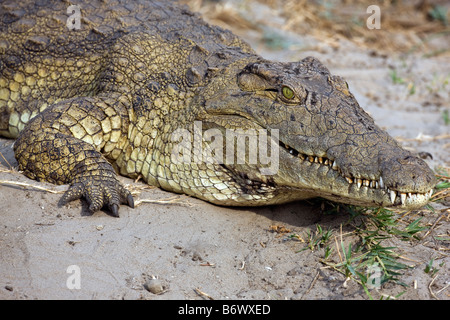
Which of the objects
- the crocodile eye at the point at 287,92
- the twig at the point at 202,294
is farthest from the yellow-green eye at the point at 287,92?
the twig at the point at 202,294

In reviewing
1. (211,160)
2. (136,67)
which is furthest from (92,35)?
(211,160)

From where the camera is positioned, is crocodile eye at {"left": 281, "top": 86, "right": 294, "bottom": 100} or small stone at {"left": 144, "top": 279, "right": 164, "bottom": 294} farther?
crocodile eye at {"left": 281, "top": 86, "right": 294, "bottom": 100}

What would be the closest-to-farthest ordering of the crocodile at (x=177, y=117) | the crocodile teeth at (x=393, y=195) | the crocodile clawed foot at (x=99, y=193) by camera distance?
the crocodile teeth at (x=393, y=195)
the crocodile at (x=177, y=117)
the crocodile clawed foot at (x=99, y=193)

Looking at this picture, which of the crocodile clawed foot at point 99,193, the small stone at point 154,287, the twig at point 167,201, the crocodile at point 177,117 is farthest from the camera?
the twig at point 167,201

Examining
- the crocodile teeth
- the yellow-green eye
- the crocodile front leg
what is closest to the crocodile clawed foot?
the crocodile front leg

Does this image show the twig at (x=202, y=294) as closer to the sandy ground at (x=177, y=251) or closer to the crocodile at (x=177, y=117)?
the sandy ground at (x=177, y=251)

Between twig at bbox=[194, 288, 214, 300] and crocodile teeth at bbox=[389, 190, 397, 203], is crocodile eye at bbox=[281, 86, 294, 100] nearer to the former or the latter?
crocodile teeth at bbox=[389, 190, 397, 203]

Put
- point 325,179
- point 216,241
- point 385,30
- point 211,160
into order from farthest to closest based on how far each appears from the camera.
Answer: point 385,30, point 211,160, point 216,241, point 325,179

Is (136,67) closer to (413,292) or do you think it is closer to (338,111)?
(338,111)
